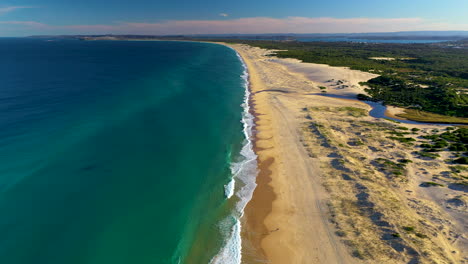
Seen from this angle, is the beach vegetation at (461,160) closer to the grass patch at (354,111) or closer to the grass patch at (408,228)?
the grass patch at (408,228)

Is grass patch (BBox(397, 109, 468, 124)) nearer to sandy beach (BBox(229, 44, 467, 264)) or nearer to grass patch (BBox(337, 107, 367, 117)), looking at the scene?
sandy beach (BBox(229, 44, 467, 264))

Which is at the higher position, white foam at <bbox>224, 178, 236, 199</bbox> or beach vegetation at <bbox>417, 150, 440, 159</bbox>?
beach vegetation at <bbox>417, 150, 440, 159</bbox>

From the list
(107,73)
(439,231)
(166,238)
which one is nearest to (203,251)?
(166,238)

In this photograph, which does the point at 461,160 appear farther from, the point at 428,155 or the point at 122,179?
the point at 122,179

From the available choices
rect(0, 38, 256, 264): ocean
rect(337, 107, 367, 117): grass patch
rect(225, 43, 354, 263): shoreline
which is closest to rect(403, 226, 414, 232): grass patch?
rect(225, 43, 354, 263): shoreline

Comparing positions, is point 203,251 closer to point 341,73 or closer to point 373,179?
point 373,179
